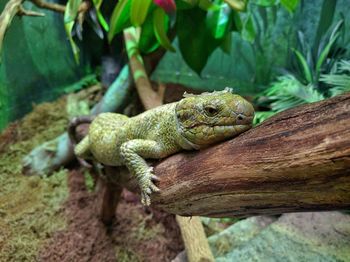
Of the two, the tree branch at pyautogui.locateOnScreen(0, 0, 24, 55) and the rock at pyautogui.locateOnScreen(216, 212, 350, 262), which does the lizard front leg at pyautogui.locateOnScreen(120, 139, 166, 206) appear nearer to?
the tree branch at pyautogui.locateOnScreen(0, 0, 24, 55)

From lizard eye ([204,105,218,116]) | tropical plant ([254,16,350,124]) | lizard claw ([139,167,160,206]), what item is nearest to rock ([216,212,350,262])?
tropical plant ([254,16,350,124])

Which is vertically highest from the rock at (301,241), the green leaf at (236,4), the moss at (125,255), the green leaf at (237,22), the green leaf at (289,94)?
the green leaf at (236,4)

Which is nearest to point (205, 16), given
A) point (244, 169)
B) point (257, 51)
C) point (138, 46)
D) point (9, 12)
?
point (138, 46)

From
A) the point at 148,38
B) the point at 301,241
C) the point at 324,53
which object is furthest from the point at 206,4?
the point at 301,241

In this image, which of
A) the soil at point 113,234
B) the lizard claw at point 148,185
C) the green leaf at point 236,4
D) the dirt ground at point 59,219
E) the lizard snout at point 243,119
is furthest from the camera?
the soil at point 113,234

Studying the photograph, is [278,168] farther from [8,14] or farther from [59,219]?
[59,219]

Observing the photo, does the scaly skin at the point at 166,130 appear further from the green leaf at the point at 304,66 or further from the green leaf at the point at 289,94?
the green leaf at the point at 304,66

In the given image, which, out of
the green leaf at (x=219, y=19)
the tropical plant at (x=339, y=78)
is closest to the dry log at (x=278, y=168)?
the tropical plant at (x=339, y=78)
